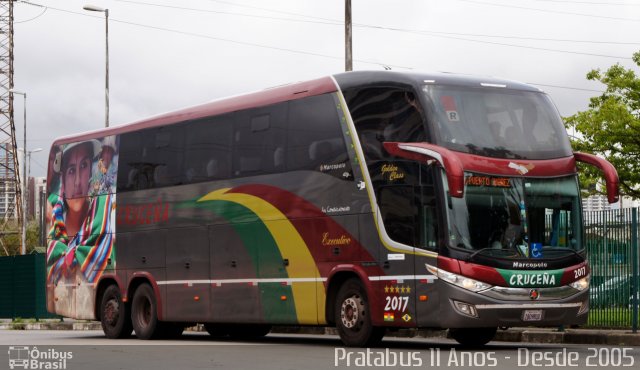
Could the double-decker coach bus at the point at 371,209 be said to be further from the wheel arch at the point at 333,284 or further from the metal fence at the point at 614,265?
the metal fence at the point at 614,265

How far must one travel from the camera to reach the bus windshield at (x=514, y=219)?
17.5 meters

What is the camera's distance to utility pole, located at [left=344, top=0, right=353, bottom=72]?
29.1 meters

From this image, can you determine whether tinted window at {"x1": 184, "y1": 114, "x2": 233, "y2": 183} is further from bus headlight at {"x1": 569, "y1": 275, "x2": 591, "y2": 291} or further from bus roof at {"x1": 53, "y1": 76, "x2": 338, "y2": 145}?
bus headlight at {"x1": 569, "y1": 275, "x2": 591, "y2": 291}

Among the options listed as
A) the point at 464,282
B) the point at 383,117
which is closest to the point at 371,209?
the point at 383,117

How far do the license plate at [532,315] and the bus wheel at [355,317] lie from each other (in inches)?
90.7

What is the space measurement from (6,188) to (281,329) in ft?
205

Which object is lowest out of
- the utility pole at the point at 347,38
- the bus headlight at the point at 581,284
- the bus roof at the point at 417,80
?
the bus headlight at the point at 581,284

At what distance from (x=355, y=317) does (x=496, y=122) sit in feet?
11.7

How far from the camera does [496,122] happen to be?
59.9ft

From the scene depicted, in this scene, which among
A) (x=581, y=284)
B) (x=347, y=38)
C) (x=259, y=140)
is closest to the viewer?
(x=581, y=284)

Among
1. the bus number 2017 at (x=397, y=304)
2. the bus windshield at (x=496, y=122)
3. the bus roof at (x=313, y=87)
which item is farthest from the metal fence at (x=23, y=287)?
the bus windshield at (x=496, y=122)

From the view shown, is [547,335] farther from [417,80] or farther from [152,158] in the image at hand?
[152,158]

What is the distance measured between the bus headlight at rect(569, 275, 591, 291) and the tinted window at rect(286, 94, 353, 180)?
3613 mm

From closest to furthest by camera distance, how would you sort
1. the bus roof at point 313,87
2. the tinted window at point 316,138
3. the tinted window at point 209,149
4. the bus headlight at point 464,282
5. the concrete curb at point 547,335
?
the bus headlight at point 464,282 → the bus roof at point 313,87 → the tinted window at point 316,138 → the concrete curb at point 547,335 → the tinted window at point 209,149
